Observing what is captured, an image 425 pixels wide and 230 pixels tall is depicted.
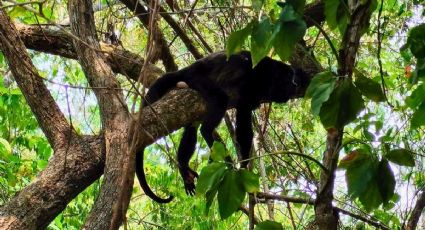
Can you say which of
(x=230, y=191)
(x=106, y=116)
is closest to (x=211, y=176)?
(x=230, y=191)

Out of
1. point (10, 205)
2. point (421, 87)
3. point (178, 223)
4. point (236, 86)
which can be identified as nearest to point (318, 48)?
point (236, 86)

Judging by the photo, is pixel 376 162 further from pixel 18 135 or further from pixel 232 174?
pixel 18 135

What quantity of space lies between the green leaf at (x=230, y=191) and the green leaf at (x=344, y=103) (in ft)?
0.87

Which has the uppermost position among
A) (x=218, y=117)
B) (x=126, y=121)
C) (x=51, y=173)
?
(x=218, y=117)

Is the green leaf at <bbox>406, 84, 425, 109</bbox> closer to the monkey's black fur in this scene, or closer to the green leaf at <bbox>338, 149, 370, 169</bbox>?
the green leaf at <bbox>338, 149, 370, 169</bbox>

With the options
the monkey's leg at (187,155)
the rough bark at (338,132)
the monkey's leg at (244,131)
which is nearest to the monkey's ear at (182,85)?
the monkey's leg at (187,155)

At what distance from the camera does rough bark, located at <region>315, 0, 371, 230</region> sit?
119 cm

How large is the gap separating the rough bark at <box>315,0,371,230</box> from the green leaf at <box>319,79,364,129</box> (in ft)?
0.15

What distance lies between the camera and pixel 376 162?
1253mm

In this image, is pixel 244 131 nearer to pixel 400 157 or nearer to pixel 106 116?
pixel 106 116

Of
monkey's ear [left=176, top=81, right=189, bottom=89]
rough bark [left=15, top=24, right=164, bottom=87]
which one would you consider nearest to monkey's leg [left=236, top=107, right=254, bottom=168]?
monkey's ear [left=176, top=81, right=189, bottom=89]

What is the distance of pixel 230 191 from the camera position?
4.06 ft

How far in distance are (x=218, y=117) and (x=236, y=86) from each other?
66 cm

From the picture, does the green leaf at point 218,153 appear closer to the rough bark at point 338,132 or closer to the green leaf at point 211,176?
the green leaf at point 211,176
